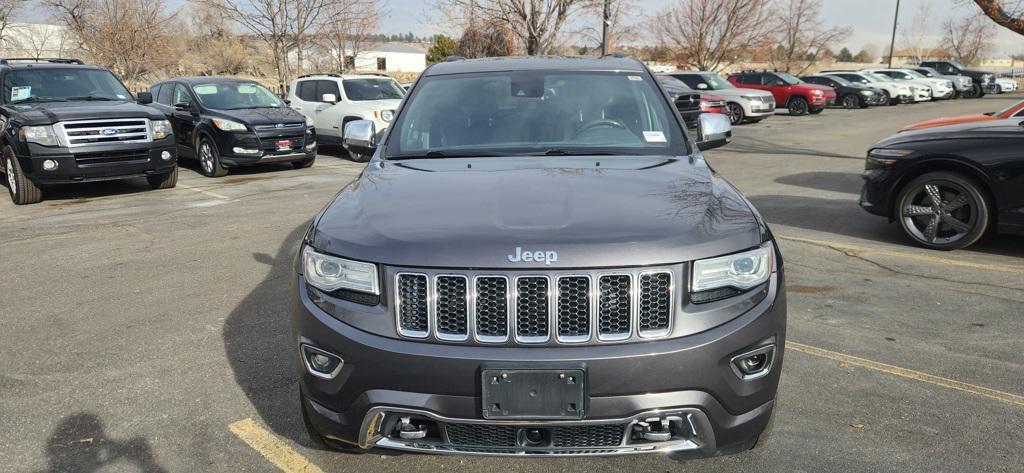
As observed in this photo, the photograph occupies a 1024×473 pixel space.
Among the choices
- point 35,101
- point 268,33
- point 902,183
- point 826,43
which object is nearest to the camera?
point 902,183

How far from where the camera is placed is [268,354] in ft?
13.8

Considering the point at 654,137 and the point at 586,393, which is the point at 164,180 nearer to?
the point at 654,137

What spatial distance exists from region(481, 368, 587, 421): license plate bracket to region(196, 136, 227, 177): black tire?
440 inches

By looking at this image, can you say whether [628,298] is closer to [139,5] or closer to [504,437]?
[504,437]

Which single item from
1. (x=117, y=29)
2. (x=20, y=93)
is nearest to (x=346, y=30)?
(x=117, y=29)

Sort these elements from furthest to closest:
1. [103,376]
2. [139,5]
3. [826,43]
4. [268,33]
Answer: [826,43] → [139,5] → [268,33] → [103,376]

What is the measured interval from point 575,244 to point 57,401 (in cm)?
286

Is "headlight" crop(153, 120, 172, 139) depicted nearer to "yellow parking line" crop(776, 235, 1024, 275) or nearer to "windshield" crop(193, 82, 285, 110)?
"windshield" crop(193, 82, 285, 110)

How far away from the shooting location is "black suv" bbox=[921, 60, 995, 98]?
37.9m

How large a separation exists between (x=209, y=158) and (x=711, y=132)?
10329 millimetres

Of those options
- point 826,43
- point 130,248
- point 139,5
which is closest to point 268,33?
point 139,5

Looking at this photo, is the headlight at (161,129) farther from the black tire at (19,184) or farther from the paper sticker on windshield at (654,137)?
the paper sticker on windshield at (654,137)

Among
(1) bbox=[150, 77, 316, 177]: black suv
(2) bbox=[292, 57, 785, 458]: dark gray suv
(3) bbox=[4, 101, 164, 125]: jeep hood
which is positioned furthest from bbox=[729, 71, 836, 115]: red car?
(2) bbox=[292, 57, 785, 458]: dark gray suv

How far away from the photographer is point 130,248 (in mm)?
7027
